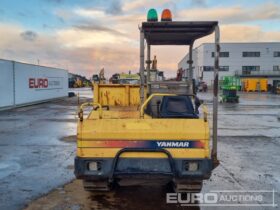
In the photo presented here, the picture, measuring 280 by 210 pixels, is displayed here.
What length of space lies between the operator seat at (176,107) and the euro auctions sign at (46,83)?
76.7 ft

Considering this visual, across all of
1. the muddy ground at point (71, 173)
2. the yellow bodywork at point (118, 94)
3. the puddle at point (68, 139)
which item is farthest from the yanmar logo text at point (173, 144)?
the puddle at point (68, 139)

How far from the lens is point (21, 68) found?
26281 mm

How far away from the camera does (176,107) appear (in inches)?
235

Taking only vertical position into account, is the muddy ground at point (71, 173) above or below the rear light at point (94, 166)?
below

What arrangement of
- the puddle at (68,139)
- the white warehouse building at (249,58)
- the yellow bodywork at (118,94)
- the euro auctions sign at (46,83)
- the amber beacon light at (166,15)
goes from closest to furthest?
the amber beacon light at (166,15), the yellow bodywork at (118,94), the puddle at (68,139), the euro auctions sign at (46,83), the white warehouse building at (249,58)

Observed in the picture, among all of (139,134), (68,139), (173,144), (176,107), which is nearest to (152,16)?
(176,107)

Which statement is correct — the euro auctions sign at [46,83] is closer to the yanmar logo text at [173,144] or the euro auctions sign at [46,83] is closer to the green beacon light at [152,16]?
the green beacon light at [152,16]

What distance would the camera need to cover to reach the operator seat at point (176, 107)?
232 inches

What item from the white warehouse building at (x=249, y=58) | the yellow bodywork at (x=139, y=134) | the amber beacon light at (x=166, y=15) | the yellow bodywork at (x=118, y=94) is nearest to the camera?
the yellow bodywork at (x=139, y=134)

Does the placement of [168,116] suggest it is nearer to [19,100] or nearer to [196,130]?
[196,130]

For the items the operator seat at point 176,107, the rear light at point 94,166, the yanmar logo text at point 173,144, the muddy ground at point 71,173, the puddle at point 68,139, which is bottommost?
the muddy ground at point 71,173

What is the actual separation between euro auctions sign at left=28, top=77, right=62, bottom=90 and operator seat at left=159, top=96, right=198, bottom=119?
76.7 ft

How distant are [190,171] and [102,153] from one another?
1278mm

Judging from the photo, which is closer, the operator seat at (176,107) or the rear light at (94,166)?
the rear light at (94,166)
